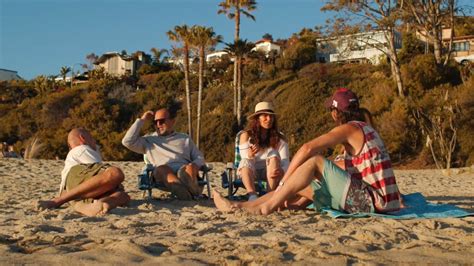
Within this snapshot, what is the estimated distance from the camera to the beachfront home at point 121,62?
48.4 metres

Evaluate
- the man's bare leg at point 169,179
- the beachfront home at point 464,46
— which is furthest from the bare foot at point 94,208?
the beachfront home at point 464,46

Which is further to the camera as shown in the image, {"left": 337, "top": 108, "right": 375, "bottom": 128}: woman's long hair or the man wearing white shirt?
the man wearing white shirt

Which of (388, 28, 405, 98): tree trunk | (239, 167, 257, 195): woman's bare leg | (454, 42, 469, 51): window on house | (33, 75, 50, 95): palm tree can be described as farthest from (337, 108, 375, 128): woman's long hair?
(33, 75, 50, 95): palm tree

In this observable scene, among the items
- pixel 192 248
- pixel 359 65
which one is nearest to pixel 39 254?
pixel 192 248

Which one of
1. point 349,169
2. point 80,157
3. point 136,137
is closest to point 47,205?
point 80,157

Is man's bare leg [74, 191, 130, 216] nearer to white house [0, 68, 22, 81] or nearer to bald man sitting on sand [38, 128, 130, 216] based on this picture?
bald man sitting on sand [38, 128, 130, 216]

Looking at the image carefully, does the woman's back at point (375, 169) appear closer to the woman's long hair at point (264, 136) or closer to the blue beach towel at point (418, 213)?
the blue beach towel at point (418, 213)

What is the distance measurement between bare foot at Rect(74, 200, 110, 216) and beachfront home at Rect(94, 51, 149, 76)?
138ft

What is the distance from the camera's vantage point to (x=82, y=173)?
492 centimetres

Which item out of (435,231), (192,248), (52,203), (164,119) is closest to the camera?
(192,248)

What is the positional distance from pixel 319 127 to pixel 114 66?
106 ft

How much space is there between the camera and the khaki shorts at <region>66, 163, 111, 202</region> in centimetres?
487

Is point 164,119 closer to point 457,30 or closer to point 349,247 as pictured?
point 349,247

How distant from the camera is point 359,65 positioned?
30297mm
